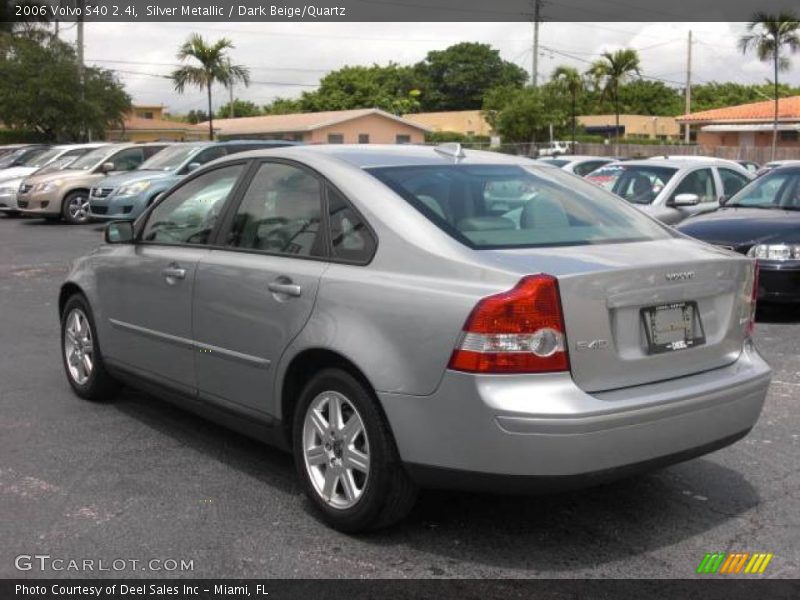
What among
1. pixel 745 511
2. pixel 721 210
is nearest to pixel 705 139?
pixel 721 210

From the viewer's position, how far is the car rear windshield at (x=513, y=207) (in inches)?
158

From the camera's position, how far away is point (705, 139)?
179ft

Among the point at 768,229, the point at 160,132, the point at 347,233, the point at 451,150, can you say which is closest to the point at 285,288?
the point at 347,233

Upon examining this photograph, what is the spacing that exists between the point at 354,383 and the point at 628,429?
1085 mm

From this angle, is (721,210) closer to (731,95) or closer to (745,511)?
(745,511)

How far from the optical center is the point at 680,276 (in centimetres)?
379

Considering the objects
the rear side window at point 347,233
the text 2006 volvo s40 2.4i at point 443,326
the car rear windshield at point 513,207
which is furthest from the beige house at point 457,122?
the rear side window at point 347,233

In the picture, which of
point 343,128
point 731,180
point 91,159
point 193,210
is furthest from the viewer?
point 343,128

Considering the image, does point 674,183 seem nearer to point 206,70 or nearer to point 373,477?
point 373,477

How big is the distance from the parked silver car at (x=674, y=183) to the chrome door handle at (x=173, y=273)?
7878mm

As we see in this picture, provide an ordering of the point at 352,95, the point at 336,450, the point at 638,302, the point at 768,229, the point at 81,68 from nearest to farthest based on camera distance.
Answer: the point at 638,302 < the point at 336,450 < the point at 768,229 < the point at 81,68 < the point at 352,95

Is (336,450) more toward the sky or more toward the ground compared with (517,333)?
more toward the ground

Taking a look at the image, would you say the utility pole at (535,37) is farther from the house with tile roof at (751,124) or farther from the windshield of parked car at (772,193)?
the windshield of parked car at (772,193)

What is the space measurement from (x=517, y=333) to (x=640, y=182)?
376 inches
